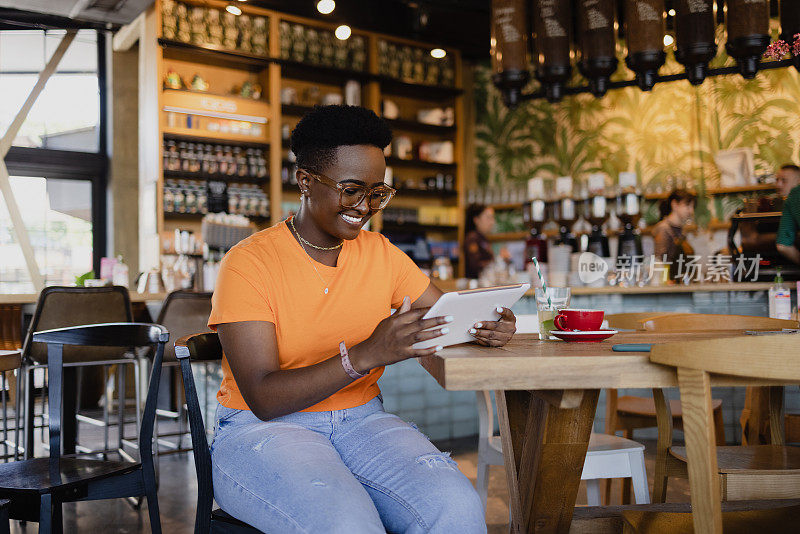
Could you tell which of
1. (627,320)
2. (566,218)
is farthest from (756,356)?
(566,218)

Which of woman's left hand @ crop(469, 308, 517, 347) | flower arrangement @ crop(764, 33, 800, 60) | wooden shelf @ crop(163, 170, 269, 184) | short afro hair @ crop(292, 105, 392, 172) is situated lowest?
woman's left hand @ crop(469, 308, 517, 347)

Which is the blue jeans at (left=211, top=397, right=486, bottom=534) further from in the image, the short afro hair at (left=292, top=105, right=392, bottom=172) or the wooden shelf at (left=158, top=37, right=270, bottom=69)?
the wooden shelf at (left=158, top=37, right=270, bottom=69)

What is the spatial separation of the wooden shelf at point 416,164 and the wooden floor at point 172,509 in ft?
14.4

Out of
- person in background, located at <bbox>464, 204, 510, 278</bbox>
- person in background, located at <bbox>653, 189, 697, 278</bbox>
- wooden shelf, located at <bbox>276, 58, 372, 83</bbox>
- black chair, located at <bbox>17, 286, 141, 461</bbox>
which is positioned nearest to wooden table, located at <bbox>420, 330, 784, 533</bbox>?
black chair, located at <bbox>17, 286, 141, 461</bbox>

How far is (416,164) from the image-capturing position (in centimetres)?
778

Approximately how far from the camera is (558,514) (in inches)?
68.7

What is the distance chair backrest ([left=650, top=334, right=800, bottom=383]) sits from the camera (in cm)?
114

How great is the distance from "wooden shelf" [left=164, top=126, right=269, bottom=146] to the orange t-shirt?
487cm

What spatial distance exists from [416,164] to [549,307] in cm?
611

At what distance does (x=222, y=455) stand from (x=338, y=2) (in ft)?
20.8

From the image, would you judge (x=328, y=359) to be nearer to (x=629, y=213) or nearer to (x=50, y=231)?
(x=629, y=213)

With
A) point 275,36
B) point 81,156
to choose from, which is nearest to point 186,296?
point 275,36

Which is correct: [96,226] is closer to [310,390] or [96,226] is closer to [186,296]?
[186,296]

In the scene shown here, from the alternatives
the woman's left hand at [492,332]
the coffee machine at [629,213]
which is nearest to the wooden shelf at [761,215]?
the coffee machine at [629,213]
